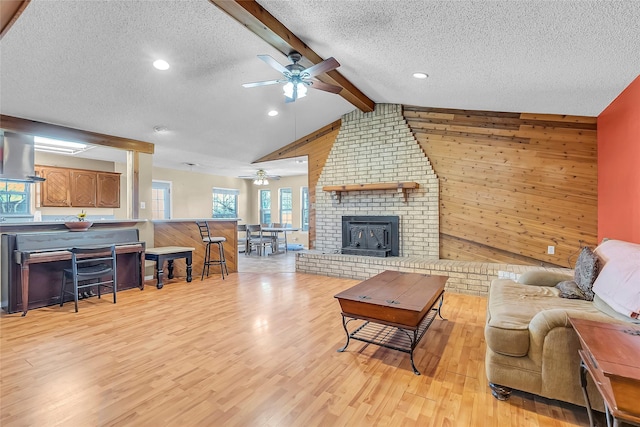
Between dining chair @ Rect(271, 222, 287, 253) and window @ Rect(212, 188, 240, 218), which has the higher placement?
window @ Rect(212, 188, 240, 218)

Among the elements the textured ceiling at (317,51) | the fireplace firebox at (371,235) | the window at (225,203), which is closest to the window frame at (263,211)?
the window at (225,203)

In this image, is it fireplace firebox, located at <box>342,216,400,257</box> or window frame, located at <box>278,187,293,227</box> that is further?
window frame, located at <box>278,187,293,227</box>

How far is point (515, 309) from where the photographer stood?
2.15m

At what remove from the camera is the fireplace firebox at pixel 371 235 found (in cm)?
537

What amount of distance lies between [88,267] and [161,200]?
16.3ft

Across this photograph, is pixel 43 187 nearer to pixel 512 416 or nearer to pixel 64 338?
pixel 64 338

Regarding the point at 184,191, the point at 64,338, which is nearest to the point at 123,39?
the point at 64,338

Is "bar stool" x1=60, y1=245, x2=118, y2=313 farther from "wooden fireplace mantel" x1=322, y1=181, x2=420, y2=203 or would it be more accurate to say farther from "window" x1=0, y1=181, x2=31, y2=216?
"wooden fireplace mantel" x1=322, y1=181, x2=420, y2=203

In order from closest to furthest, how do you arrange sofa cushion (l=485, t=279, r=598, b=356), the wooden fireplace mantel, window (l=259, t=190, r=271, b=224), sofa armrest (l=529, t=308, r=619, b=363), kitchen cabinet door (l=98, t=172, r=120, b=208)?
1. sofa armrest (l=529, t=308, r=619, b=363)
2. sofa cushion (l=485, t=279, r=598, b=356)
3. the wooden fireplace mantel
4. kitchen cabinet door (l=98, t=172, r=120, b=208)
5. window (l=259, t=190, r=271, b=224)

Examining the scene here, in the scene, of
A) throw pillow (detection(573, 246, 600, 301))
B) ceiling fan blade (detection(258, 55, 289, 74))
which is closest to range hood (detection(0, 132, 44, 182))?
ceiling fan blade (detection(258, 55, 289, 74))

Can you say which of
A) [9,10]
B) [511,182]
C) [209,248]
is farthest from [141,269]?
[511,182]

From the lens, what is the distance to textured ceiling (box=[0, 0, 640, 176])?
7.66ft

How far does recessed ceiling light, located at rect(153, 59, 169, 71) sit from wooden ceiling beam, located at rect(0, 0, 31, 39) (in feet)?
7.04

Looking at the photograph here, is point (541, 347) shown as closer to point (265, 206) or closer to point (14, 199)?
point (14, 199)
